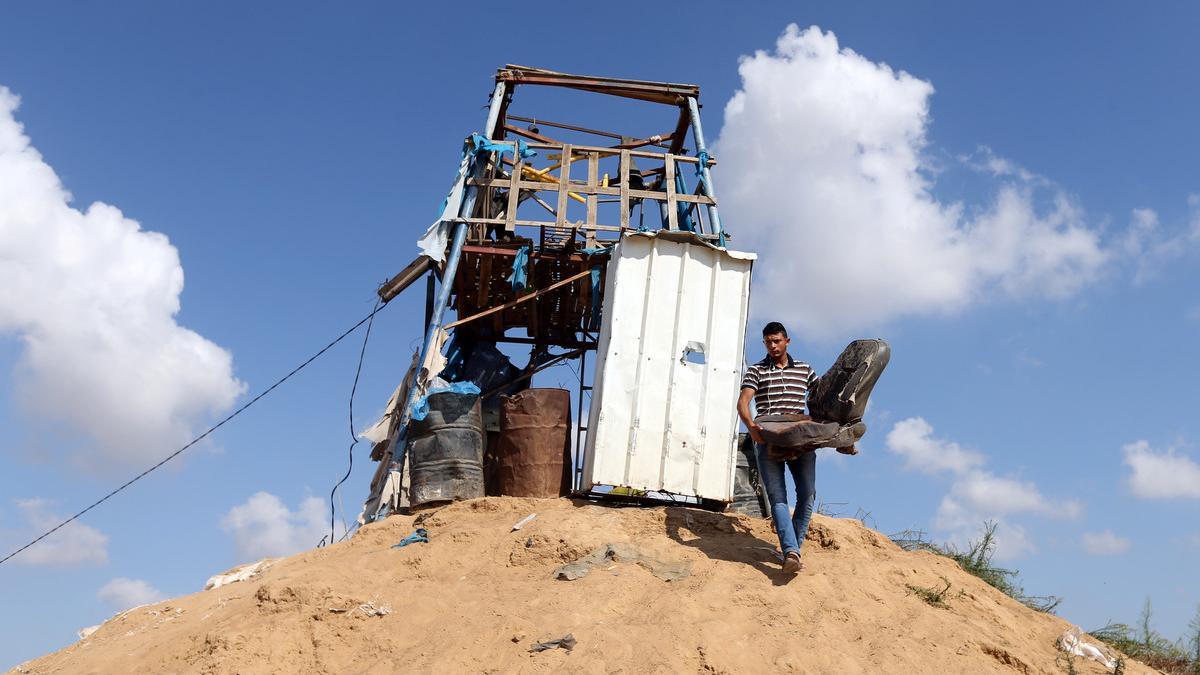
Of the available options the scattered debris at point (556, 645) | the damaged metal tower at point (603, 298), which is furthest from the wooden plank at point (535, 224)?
the scattered debris at point (556, 645)

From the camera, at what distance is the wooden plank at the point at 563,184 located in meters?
10.9

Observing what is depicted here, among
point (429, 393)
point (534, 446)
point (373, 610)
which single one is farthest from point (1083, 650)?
point (429, 393)

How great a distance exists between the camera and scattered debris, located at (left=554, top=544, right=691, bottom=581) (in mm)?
6496

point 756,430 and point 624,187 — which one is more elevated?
point 624,187

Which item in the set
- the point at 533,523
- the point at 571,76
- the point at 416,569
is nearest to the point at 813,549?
the point at 533,523

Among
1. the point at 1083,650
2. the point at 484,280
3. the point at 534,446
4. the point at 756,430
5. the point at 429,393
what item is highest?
the point at 484,280

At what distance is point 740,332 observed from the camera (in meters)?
9.09

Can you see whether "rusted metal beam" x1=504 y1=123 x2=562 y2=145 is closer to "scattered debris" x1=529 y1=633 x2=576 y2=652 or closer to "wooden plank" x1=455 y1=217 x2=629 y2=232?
"wooden plank" x1=455 y1=217 x2=629 y2=232

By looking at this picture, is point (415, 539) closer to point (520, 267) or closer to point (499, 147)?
point (520, 267)

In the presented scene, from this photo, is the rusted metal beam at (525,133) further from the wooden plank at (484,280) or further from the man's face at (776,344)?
the man's face at (776,344)

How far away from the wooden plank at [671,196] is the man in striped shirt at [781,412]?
4.65 meters

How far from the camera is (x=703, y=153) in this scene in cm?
1181

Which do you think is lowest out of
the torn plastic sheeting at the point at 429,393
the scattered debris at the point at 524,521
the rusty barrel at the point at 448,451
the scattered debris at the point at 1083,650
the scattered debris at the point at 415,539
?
the scattered debris at the point at 1083,650

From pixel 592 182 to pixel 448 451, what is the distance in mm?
4238
